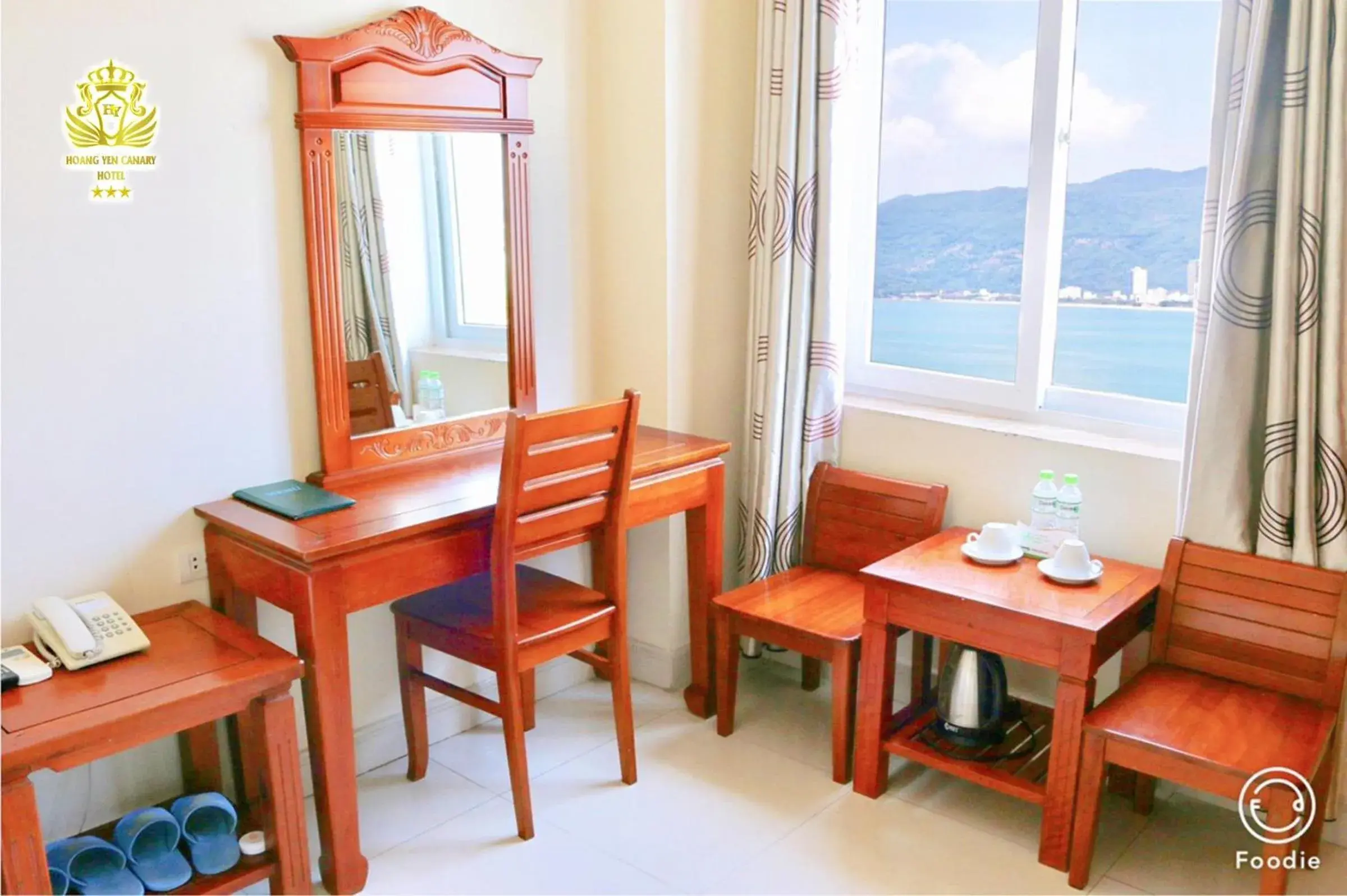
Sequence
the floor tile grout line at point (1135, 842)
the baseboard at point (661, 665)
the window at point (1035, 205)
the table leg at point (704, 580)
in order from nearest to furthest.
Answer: the floor tile grout line at point (1135, 842) < the window at point (1035, 205) < the table leg at point (704, 580) < the baseboard at point (661, 665)

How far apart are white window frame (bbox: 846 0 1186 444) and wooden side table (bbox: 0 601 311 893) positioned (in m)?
1.83

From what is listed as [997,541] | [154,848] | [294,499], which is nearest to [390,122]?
[294,499]

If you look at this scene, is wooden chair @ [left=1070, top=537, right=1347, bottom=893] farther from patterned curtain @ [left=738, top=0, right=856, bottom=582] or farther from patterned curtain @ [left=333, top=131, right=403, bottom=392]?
patterned curtain @ [left=333, top=131, right=403, bottom=392]

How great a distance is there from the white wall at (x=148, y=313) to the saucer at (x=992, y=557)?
60.5 inches

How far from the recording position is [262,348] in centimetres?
238

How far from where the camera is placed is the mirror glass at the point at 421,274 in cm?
247

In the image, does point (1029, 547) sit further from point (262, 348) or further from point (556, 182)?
point (262, 348)

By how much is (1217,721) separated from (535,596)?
1.48 metres

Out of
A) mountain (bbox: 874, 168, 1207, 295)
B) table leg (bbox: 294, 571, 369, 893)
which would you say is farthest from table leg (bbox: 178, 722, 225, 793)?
mountain (bbox: 874, 168, 1207, 295)

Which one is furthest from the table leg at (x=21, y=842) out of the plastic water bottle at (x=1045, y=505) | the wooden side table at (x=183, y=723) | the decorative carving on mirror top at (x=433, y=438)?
the plastic water bottle at (x=1045, y=505)

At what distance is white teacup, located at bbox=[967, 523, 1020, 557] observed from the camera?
8.28 feet

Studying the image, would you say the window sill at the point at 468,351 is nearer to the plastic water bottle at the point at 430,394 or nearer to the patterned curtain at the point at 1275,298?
the plastic water bottle at the point at 430,394

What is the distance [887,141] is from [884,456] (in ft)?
2.91

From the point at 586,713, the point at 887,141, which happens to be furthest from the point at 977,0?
the point at 586,713
